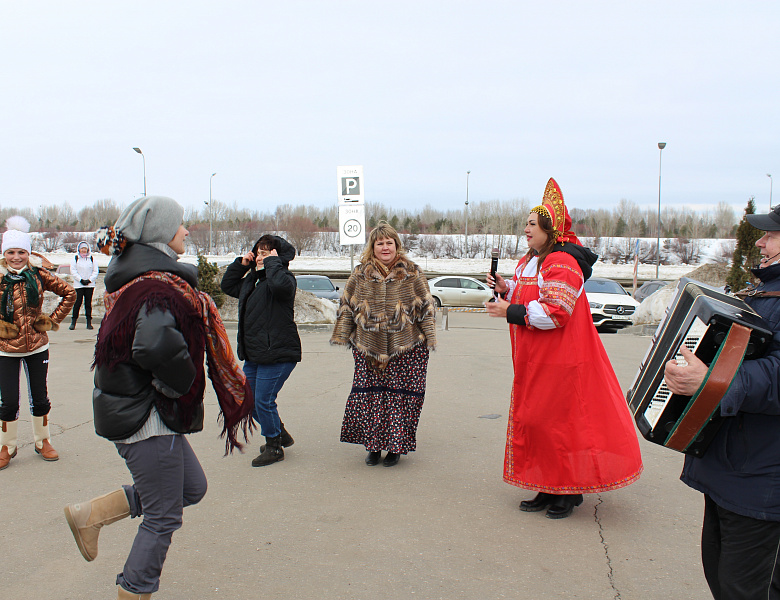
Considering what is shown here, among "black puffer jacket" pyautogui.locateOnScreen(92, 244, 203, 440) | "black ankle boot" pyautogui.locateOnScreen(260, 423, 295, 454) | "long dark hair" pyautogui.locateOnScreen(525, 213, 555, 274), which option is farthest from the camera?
"black ankle boot" pyautogui.locateOnScreen(260, 423, 295, 454)

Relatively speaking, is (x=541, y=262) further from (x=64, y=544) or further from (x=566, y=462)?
(x=64, y=544)

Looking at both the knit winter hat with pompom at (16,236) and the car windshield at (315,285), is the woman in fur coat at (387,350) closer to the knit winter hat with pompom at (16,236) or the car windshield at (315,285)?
the knit winter hat with pompom at (16,236)

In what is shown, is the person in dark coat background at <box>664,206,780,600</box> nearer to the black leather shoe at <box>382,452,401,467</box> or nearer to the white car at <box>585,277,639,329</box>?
the black leather shoe at <box>382,452,401,467</box>

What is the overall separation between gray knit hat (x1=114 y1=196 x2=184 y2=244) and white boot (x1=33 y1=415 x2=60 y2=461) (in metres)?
3.21

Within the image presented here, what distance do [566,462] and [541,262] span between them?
1269mm

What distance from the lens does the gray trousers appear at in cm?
268

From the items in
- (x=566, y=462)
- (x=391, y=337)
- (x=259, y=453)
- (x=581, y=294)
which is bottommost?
(x=259, y=453)

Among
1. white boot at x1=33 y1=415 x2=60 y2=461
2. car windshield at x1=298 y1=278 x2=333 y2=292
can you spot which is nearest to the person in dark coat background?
white boot at x1=33 y1=415 x2=60 y2=461

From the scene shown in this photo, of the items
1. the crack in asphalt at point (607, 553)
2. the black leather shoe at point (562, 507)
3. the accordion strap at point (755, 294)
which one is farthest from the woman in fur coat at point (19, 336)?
the accordion strap at point (755, 294)

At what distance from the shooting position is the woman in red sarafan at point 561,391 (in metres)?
3.98

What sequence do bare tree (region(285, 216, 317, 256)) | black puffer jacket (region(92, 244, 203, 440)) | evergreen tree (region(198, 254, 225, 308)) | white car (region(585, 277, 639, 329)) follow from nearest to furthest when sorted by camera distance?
black puffer jacket (region(92, 244, 203, 440)), evergreen tree (region(198, 254, 225, 308)), white car (region(585, 277, 639, 329)), bare tree (region(285, 216, 317, 256))

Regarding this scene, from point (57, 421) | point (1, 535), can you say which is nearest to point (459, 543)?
point (1, 535)

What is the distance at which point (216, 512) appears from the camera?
4.14 metres

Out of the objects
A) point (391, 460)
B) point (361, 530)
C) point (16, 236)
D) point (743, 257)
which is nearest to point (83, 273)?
point (16, 236)
